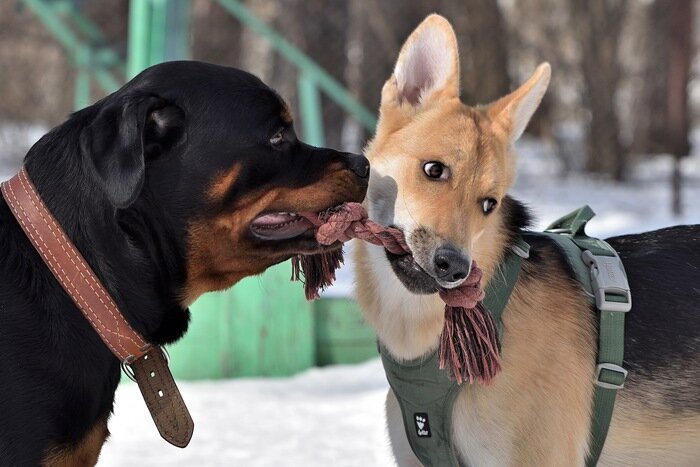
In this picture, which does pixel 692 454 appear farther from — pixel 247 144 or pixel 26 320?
pixel 26 320

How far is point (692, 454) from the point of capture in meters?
3.14

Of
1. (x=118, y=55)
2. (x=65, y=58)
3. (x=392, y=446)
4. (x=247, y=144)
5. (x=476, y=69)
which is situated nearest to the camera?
(x=247, y=144)

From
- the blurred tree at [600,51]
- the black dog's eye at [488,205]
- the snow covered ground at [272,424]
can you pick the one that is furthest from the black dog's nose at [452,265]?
the blurred tree at [600,51]

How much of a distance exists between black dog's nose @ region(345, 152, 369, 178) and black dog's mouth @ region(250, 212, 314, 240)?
0.21 meters

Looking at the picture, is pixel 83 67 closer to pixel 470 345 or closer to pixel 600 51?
pixel 600 51

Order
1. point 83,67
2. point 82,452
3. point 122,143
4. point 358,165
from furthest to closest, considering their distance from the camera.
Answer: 1. point 83,67
2. point 358,165
3. point 82,452
4. point 122,143

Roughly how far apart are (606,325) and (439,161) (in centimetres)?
75

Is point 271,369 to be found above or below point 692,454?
below

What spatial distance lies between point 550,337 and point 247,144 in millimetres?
1108

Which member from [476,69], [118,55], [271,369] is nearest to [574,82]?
[476,69]

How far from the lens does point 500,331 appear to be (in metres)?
2.98

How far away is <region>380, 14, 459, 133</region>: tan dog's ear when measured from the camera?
3.37 m

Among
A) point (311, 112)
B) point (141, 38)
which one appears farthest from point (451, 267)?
point (311, 112)

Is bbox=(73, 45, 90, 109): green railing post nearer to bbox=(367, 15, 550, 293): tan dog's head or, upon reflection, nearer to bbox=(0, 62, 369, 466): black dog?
bbox=(367, 15, 550, 293): tan dog's head
